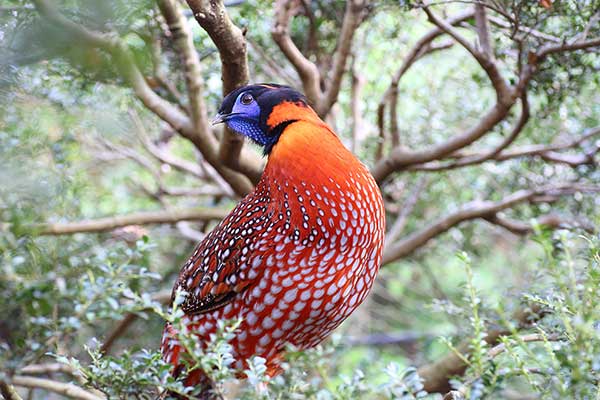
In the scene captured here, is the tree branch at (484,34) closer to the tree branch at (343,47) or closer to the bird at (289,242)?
the tree branch at (343,47)

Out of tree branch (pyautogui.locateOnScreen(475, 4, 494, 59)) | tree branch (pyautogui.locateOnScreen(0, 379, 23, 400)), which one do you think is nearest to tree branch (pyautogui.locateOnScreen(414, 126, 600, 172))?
tree branch (pyautogui.locateOnScreen(475, 4, 494, 59))

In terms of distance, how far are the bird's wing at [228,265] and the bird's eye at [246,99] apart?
0.28 metres

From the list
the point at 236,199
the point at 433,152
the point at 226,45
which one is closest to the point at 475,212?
the point at 433,152

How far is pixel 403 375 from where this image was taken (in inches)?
50.0

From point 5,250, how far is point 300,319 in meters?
0.76

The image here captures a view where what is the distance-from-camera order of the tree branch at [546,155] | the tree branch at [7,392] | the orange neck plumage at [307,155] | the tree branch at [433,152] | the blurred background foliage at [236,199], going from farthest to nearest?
1. the tree branch at [546,155]
2. the tree branch at [433,152]
3. the orange neck plumage at [307,155]
4. the tree branch at [7,392]
5. the blurred background foliage at [236,199]

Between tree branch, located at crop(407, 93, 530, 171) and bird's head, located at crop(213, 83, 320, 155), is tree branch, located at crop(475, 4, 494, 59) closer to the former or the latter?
tree branch, located at crop(407, 93, 530, 171)

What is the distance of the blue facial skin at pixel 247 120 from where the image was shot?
6.96 feet

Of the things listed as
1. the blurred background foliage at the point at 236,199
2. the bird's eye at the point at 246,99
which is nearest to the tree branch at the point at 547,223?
the blurred background foliage at the point at 236,199

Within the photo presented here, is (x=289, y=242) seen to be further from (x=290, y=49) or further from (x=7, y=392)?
(x=290, y=49)

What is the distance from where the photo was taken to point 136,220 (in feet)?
11.0

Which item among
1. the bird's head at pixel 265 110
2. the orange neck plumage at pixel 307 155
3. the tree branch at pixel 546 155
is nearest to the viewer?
the orange neck plumage at pixel 307 155

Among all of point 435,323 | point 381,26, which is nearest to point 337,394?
point 381,26

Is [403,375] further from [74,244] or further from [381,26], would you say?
[381,26]
